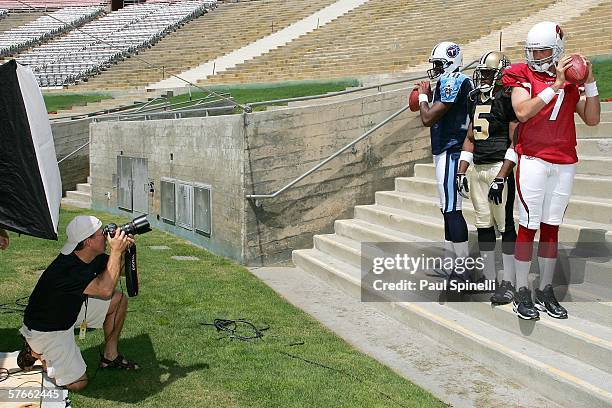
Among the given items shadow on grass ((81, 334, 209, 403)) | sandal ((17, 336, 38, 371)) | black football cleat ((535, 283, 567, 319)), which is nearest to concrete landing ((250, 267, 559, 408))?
black football cleat ((535, 283, 567, 319))

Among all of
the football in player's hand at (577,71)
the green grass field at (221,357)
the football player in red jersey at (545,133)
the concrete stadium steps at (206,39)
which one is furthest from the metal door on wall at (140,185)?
the concrete stadium steps at (206,39)

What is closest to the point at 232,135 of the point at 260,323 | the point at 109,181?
the point at 260,323

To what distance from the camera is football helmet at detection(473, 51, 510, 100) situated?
19.3 feet

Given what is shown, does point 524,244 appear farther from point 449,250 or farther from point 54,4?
point 54,4

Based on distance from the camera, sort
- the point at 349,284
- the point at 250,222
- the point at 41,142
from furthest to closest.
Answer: the point at 250,222 < the point at 349,284 < the point at 41,142

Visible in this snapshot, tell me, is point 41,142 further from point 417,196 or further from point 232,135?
point 417,196

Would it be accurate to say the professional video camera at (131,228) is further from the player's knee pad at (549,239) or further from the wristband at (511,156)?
the player's knee pad at (549,239)

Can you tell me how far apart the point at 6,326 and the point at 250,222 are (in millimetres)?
3724

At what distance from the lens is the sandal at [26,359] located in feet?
16.6

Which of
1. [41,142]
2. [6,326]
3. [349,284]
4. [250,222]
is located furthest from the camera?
[250,222]

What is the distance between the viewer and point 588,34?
17.6 metres

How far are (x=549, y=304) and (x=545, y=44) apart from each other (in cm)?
205

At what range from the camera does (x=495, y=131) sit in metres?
5.94

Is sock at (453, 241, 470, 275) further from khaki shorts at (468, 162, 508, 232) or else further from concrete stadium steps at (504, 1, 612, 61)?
concrete stadium steps at (504, 1, 612, 61)
